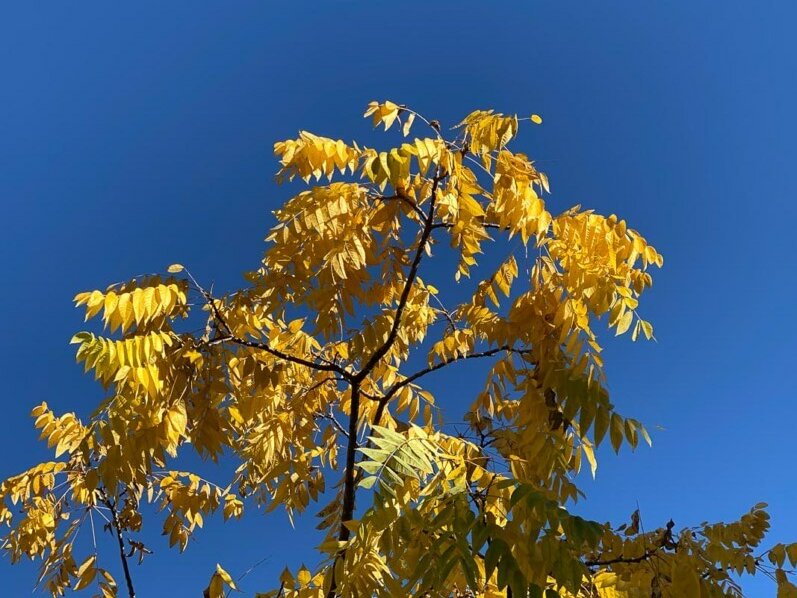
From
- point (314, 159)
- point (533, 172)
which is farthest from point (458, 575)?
point (314, 159)

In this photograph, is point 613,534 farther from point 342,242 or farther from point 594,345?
point 342,242

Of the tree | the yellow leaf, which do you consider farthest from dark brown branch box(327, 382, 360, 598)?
the yellow leaf

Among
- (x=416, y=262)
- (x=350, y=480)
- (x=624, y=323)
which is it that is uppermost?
(x=416, y=262)

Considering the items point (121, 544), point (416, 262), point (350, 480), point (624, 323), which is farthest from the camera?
point (121, 544)

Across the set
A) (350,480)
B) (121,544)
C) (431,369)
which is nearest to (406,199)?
(431,369)

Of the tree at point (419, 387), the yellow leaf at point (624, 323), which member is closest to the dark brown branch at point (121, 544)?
the tree at point (419, 387)

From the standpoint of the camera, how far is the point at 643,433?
2.52 meters

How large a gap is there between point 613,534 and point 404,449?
193cm

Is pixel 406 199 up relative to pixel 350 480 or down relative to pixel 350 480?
up

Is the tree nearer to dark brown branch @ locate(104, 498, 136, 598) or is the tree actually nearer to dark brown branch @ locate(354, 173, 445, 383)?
dark brown branch @ locate(354, 173, 445, 383)

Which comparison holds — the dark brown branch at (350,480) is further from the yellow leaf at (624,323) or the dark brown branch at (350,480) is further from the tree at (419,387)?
the yellow leaf at (624,323)

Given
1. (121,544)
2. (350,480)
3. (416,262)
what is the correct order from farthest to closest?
(121,544)
(350,480)
(416,262)

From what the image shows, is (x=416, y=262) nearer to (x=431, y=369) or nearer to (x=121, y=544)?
(x=431, y=369)

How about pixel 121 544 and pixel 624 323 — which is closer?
pixel 624 323
